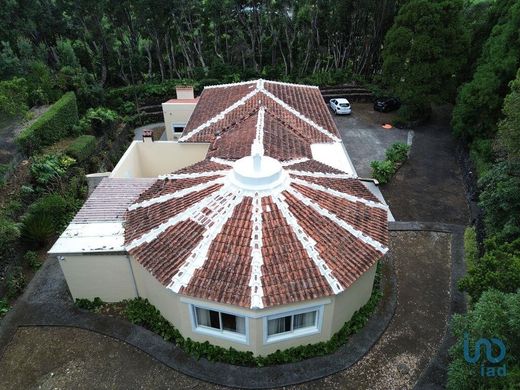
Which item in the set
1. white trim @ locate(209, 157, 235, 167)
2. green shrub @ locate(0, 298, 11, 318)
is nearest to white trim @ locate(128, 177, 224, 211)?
white trim @ locate(209, 157, 235, 167)

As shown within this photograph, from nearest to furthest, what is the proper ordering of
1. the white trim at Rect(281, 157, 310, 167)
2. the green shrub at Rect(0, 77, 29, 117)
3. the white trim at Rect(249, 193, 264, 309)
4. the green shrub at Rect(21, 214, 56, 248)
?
the white trim at Rect(249, 193, 264, 309) < the white trim at Rect(281, 157, 310, 167) < the green shrub at Rect(0, 77, 29, 117) < the green shrub at Rect(21, 214, 56, 248)

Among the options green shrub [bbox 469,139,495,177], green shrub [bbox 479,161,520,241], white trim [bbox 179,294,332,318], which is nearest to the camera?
white trim [bbox 179,294,332,318]

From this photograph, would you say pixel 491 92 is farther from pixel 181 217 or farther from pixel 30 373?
pixel 30 373

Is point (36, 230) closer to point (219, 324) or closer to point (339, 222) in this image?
point (219, 324)

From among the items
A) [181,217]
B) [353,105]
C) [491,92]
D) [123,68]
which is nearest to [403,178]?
[491,92]

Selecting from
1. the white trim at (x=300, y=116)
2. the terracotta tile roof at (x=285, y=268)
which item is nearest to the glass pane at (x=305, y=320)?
the terracotta tile roof at (x=285, y=268)

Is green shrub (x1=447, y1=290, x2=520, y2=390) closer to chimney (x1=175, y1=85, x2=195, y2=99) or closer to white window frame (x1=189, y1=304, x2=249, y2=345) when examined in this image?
white window frame (x1=189, y1=304, x2=249, y2=345)

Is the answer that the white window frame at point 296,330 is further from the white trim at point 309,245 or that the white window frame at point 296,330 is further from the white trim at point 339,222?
the white trim at point 339,222
